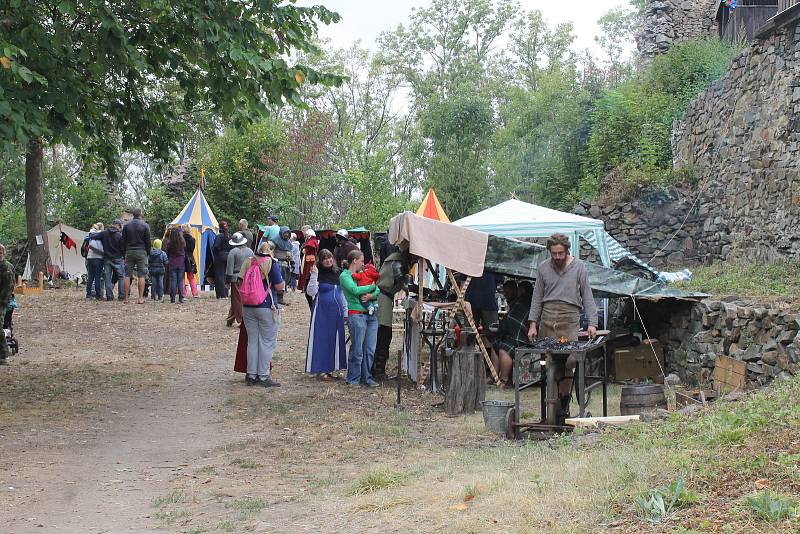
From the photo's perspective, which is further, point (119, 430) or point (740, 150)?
point (740, 150)

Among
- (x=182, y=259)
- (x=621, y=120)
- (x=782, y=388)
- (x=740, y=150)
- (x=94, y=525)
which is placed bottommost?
(x=94, y=525)

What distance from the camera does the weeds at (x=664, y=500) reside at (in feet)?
14.0

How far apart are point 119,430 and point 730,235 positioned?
1197 centimetres

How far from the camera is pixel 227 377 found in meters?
11.6

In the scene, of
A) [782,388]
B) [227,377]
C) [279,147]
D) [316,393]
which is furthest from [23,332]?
[279,147]

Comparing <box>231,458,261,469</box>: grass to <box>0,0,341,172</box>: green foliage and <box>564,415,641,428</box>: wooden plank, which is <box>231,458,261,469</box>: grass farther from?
<box>0,0,341,172</box>: green foliage

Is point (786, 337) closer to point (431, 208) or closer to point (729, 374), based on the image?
point (729, 374)

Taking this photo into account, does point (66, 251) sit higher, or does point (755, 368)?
point (66, 251)

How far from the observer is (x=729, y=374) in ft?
32.7

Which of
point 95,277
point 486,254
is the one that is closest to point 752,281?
point 486,254

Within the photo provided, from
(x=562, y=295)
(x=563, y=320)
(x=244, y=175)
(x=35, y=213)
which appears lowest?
(x=563, y=320)

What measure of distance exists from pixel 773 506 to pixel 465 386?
5.38 metres

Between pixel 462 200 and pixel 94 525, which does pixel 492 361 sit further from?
pixel 462 200

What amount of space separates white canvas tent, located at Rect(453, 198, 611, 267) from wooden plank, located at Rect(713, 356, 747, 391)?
3227 millimetres
